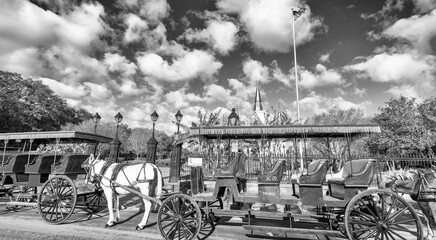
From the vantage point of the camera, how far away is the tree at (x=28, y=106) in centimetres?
2484

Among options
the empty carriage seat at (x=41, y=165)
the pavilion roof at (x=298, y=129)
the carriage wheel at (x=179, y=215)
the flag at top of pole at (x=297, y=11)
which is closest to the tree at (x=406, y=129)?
the flag at top of pole at (x=297, y=11)

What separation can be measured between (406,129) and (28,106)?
137 ft

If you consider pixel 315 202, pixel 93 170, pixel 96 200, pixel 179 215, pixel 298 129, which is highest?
pixel 298 129

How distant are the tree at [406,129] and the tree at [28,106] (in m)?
39.1

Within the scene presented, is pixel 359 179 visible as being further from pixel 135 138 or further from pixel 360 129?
pixel 135 138

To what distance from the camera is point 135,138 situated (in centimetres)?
4741

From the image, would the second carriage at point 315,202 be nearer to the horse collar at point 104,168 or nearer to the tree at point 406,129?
the horse collar at point 104,168

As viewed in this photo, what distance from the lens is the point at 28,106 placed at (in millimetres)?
27594

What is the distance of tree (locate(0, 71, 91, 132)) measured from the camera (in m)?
24.8

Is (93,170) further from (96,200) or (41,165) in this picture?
(41,165)

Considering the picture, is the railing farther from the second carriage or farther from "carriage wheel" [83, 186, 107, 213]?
"carriage wheel" [83, 186, 107, 213]

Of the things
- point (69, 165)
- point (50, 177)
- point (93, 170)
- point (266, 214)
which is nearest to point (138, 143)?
point (50, 177)

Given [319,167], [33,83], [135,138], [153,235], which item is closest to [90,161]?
[153,235]

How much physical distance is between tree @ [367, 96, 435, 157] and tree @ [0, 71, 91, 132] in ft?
128
